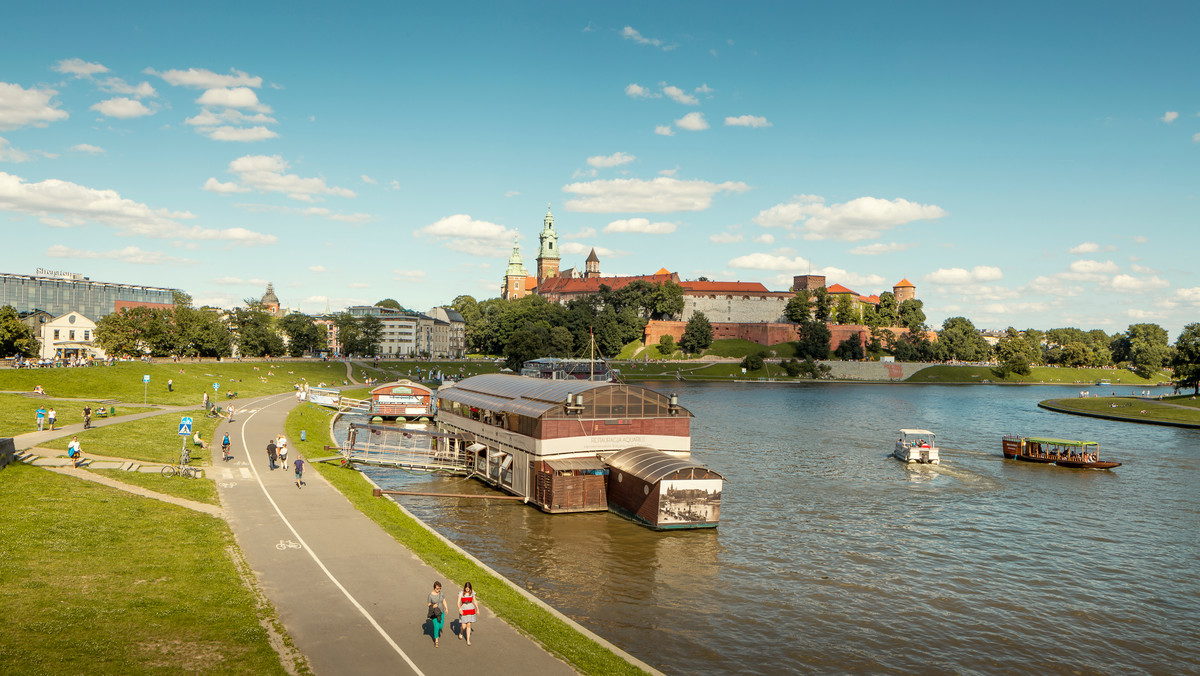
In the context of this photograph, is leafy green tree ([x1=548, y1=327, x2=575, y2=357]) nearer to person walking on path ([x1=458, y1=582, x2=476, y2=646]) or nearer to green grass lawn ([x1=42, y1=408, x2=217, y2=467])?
green grass lawn ([x1=42, y1=408, x2=217, y2=467])

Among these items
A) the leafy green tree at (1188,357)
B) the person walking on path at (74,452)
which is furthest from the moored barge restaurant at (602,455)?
the leafy green tree at (1188,357)

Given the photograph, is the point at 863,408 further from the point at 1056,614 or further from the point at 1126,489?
the point at 1056,614

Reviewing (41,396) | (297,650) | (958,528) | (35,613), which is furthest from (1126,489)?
(41,396)

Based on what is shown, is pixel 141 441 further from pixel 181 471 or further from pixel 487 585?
pixel 487 585

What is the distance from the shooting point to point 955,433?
8831 centimetres

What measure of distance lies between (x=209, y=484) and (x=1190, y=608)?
46.4m

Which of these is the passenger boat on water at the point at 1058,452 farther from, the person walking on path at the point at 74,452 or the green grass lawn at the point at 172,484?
the person walking on path at the point at 74,452

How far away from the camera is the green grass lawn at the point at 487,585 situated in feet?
66.6

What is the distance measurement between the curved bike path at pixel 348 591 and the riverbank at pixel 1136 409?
4271 inches

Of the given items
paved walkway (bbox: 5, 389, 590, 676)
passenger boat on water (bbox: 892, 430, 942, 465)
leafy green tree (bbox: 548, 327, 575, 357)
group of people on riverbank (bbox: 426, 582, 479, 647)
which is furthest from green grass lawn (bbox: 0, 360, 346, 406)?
passenger boat on water (bbox: 892, 430, 942, 465)

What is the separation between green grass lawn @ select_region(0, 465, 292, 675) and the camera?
59.4 ft

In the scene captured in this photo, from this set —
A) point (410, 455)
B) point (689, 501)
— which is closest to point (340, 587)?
point (689, 501)

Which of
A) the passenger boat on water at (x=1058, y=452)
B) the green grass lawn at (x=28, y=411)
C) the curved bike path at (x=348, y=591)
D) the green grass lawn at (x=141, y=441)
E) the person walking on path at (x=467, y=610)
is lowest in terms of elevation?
the passenger boat on water at (x=1058, y=452)

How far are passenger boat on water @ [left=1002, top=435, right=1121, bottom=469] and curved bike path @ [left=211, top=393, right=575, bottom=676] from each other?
61601 millimetres
